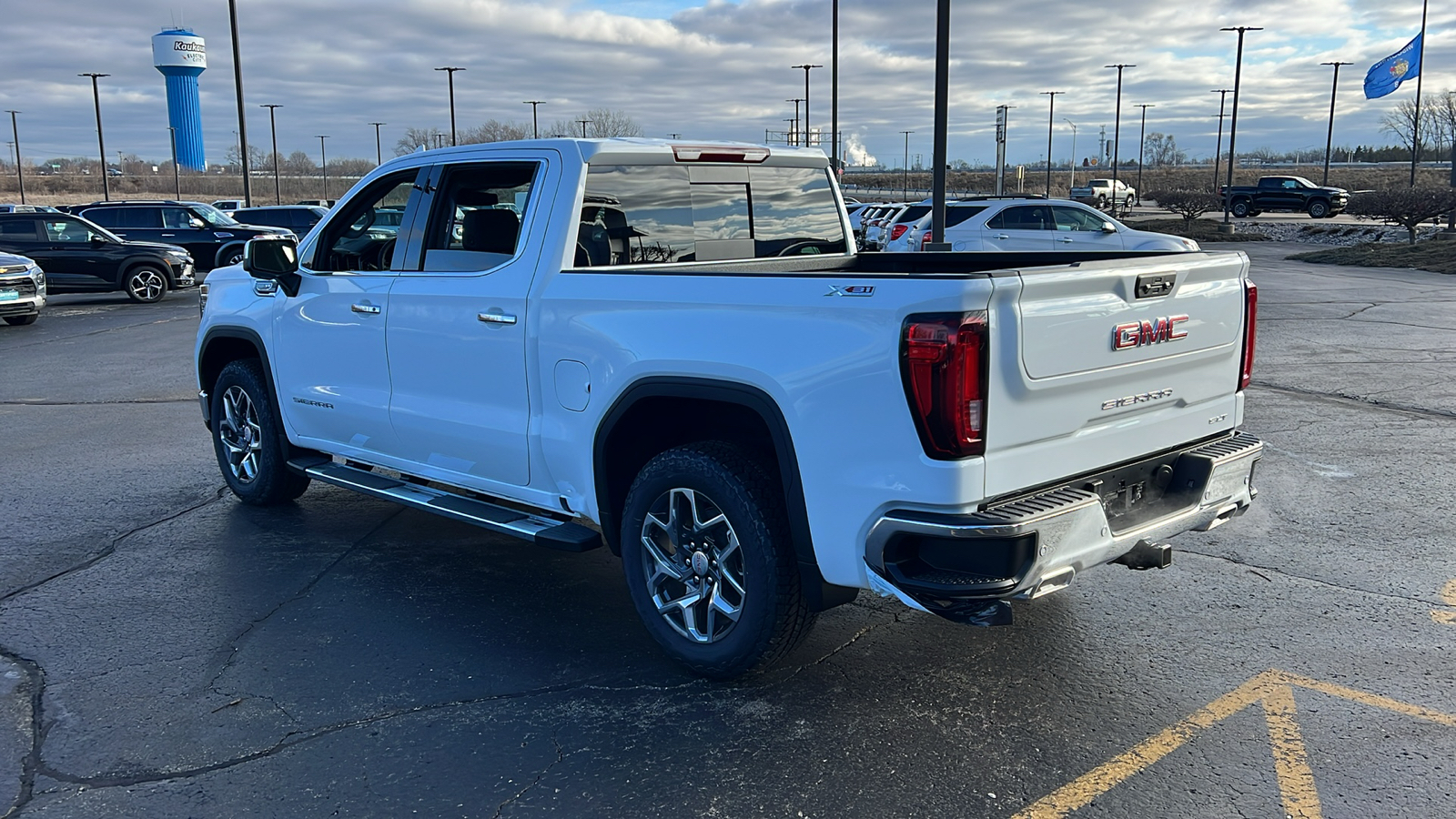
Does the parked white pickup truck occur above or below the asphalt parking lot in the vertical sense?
above

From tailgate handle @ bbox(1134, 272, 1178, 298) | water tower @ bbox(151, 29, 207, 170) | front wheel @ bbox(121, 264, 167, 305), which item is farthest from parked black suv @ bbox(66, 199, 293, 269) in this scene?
water tower @ bbox(151, 29, 207, 170)

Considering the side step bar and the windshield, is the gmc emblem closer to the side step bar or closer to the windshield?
the side step bar

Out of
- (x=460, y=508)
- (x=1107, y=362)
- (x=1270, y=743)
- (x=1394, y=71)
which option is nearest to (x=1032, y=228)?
(x=460, y=508)

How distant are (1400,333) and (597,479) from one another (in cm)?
1306

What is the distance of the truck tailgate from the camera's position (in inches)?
135

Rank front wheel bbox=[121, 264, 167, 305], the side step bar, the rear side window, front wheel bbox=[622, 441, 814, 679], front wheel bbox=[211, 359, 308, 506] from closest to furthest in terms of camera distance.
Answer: front wheel bbox=[622, 441, 814, 679] → the side step bar → the rear side window → front wheel bbox=[211, 359, 308, 506] → front wheel bbox=[121, 264, 167, 305]

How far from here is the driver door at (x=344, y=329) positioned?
18.0 ft

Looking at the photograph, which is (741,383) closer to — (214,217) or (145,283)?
(145,283)

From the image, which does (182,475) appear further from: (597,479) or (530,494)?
(597,479)

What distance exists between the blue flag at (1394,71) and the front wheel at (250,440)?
42487 mm

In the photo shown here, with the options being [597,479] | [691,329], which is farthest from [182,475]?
[691,329]

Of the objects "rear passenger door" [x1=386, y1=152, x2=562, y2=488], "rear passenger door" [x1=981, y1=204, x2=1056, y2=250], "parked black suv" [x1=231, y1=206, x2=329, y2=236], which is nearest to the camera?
"rear passenger door" [x1=386, y1=152, x2=562, y2=488]

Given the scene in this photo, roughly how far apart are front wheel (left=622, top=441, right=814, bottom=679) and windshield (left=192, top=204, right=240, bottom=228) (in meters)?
23.2

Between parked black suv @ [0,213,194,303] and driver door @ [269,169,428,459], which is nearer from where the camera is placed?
driver door @ [269,169,428,459]
